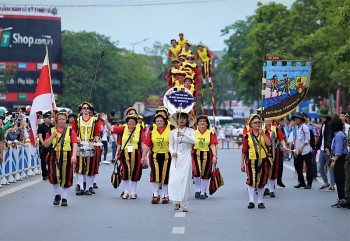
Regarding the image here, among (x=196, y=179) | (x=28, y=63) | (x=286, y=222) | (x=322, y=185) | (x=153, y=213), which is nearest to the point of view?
(x=286, y=222)

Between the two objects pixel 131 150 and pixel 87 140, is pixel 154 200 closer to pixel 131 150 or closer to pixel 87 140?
pixel 131 150

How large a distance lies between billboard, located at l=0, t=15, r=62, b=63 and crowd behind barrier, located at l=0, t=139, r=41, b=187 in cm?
4433

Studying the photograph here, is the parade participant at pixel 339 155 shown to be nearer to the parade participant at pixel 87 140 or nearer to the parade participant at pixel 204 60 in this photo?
the parade participant at pixel 87 140

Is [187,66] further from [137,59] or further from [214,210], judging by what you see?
[137,59]

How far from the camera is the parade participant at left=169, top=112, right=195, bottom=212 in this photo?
648 inches

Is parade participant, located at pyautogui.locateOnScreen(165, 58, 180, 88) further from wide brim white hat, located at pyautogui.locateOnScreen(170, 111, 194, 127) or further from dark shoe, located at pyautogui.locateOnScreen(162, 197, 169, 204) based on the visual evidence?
wide brim white hat, located at pyautogui.locateOnScreen(170, 111, 194, 127)

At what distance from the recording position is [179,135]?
16.6 m

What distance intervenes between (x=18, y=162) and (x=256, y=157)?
9.89 metres

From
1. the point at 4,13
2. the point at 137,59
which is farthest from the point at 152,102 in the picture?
the point at 4,13

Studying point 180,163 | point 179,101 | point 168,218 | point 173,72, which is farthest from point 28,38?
point 168,218

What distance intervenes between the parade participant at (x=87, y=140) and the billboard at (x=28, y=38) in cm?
5319

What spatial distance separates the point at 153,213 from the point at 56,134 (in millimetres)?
2346

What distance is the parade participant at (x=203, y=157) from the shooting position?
1941 centimetres

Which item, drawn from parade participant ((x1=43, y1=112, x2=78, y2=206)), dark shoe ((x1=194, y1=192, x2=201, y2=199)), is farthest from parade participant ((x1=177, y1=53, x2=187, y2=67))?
parade participant ((x1=43, y1=112, x2=78, y2=206))
